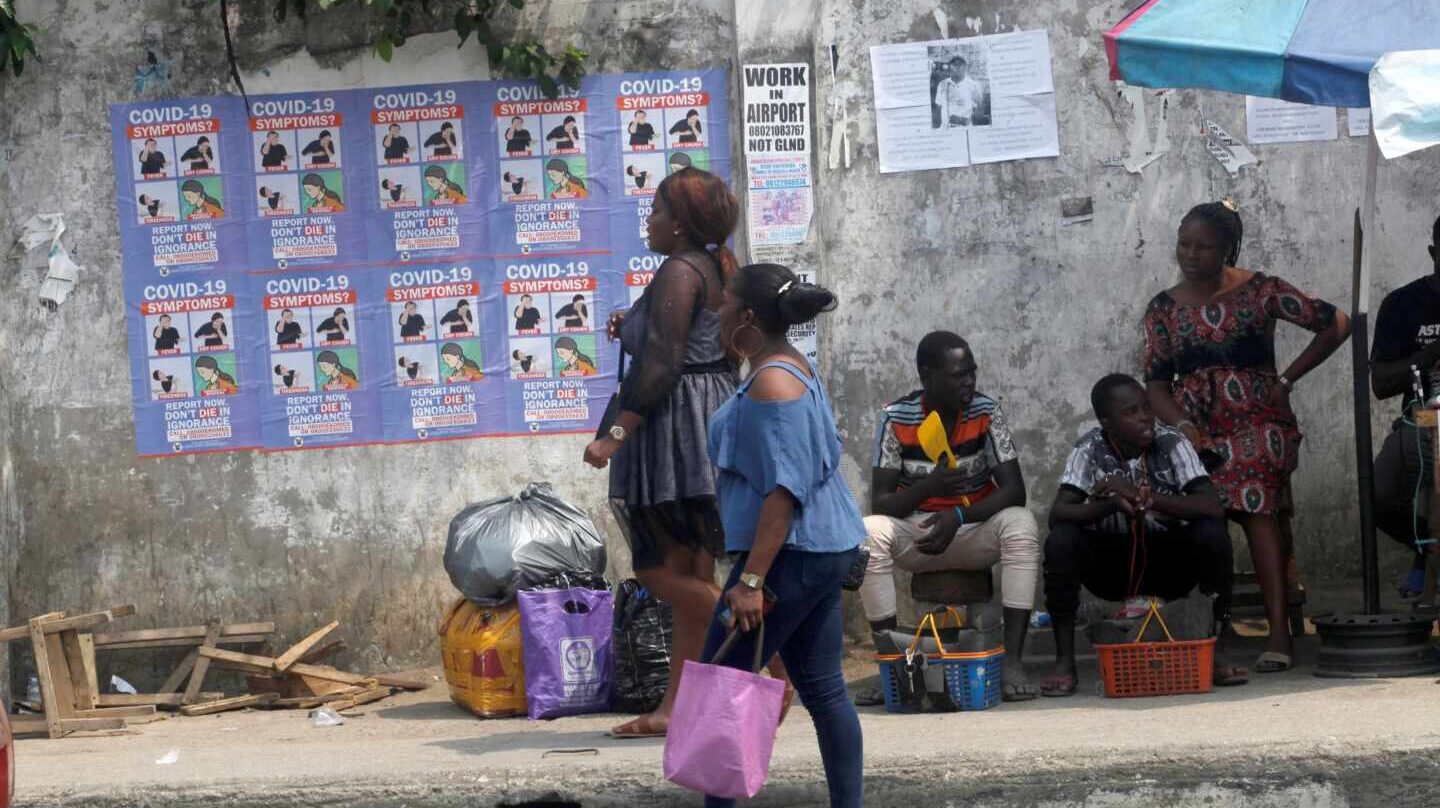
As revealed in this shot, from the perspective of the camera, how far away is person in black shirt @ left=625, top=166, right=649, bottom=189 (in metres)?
7.41

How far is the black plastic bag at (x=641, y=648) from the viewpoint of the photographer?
6.56 metres

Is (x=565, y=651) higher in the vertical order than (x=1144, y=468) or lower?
lower

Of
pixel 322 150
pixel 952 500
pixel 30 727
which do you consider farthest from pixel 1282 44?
pixel 30 727

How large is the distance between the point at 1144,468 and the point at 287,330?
339 centimetres

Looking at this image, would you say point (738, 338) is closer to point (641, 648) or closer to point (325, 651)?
point (641, 648)

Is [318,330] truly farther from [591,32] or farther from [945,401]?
[945,401]

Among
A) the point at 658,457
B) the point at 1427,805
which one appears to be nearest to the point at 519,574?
the point at 658,457

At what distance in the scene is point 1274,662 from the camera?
256 inches

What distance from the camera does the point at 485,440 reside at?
7520 millimetres

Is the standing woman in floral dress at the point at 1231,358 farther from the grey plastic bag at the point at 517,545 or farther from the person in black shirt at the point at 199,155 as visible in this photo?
the person in black shirt at the point at 199,155

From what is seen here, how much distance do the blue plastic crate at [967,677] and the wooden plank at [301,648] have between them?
2.33 metres

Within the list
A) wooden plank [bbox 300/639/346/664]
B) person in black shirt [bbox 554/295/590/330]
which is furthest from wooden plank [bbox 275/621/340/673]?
person in black shirt [bbox 554/295/590/330]

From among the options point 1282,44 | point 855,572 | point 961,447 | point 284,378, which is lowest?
point 855,572

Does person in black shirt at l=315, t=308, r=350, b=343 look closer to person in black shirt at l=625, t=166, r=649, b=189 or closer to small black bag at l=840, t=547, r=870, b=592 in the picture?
person in black shirt at l=625, t=166, r=649, b=189
